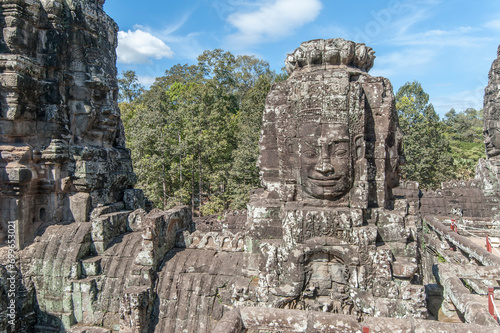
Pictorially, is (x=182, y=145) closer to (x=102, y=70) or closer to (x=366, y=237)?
(x=102, y=70)

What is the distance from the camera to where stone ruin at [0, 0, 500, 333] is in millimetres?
4320

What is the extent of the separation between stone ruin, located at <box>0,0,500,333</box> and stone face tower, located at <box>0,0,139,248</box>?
0.03m

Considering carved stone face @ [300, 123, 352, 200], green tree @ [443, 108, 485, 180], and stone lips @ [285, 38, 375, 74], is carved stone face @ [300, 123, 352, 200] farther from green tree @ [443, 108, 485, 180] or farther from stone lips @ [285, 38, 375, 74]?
green tree @ [443, 108, 485, 180]

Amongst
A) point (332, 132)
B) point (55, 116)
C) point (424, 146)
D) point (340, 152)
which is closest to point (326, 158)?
point (340, 152)

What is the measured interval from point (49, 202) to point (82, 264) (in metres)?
1.72

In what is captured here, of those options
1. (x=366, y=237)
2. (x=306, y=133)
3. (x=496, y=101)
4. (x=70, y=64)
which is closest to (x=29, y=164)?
(x=70, y=64)

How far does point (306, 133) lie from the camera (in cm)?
452

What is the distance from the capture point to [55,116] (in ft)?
23.0

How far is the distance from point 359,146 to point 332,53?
1.36m

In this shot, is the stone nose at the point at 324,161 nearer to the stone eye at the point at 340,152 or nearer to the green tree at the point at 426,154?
the stone eye at the point at 340,152

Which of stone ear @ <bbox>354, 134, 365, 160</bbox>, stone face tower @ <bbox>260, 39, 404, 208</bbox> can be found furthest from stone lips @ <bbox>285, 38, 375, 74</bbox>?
stone ear @ <bbox>354, 134, 365, 160</bbox>

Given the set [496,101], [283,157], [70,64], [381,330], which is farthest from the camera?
[496,101]

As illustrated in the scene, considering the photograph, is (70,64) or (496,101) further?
(496,101)

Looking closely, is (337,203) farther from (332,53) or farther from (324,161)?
(332,53)
